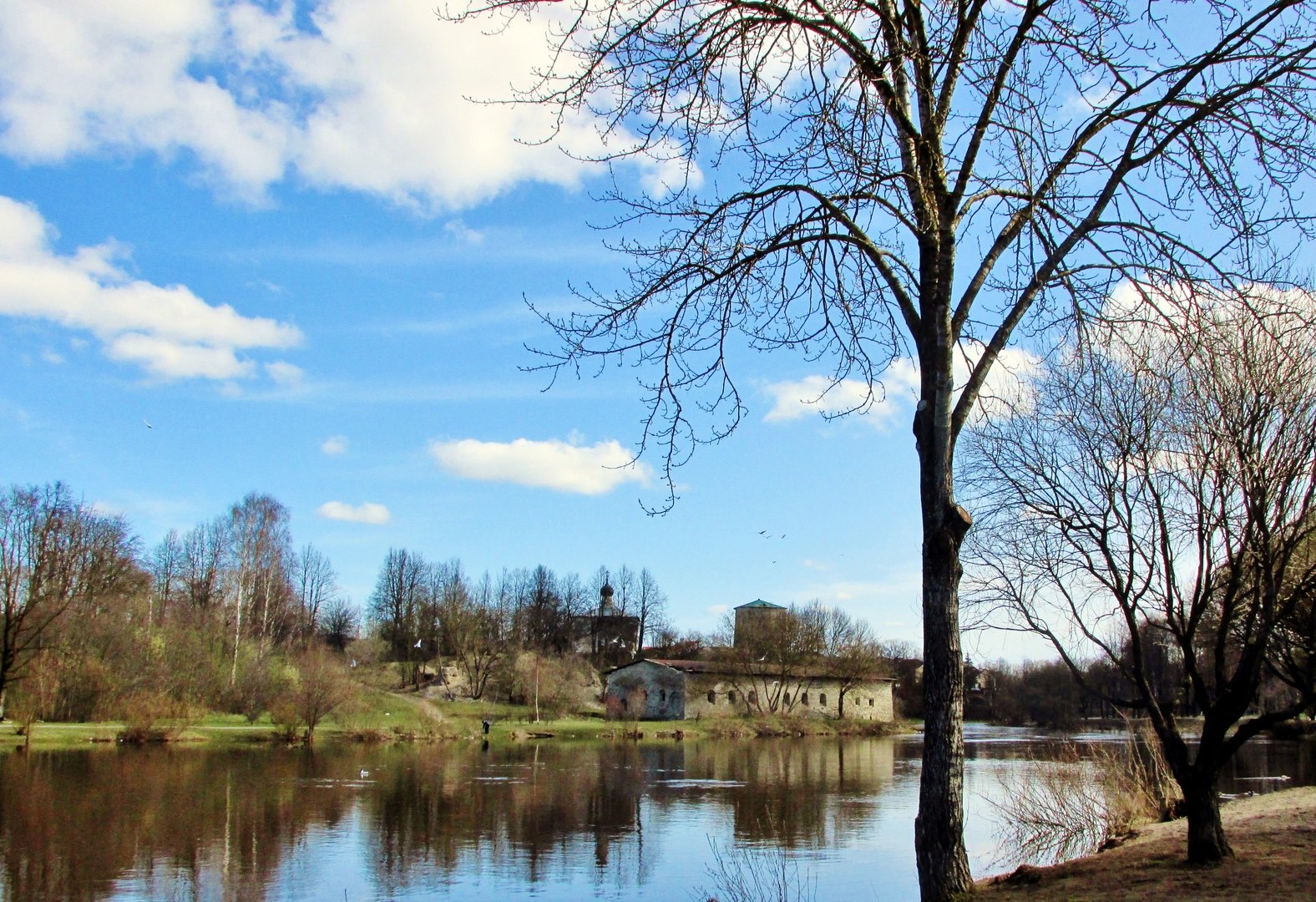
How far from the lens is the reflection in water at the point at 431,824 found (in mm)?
14039

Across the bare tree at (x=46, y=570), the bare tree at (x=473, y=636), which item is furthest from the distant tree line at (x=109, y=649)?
the bare tree at (x=473, y=636)

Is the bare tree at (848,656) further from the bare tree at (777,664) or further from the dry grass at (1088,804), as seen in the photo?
the dry grass at (1088,804)

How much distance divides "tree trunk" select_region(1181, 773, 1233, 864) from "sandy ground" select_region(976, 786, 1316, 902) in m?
0.12

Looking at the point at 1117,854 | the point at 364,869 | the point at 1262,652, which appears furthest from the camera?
the point at 364,869

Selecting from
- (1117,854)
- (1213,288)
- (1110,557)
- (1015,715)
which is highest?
(1213,288)

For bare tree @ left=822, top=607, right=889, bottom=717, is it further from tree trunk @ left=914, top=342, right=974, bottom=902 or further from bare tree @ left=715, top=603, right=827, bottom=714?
tree trunk @ left=914, top=342, right=974, bottom=902

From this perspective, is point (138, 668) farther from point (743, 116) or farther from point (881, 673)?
point (881, 673)

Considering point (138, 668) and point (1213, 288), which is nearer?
point (1213, 288)

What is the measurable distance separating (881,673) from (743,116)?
67218 millimetres

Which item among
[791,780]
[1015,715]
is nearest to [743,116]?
[791,780]

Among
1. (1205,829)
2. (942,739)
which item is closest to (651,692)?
(1205,829)

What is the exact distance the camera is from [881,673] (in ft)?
231

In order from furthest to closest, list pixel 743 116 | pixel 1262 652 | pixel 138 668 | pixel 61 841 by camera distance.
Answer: pixel 138 668 → pixel 61 841 → pixel 1262 652 → pixel 743 116

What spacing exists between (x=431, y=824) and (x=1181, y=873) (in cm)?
1435
